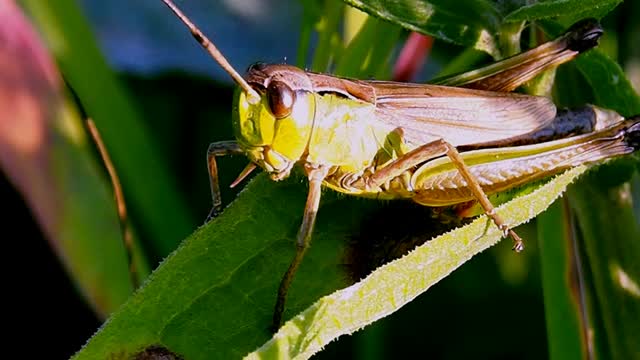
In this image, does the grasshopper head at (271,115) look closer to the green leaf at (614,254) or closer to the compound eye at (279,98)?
the compound eye at (279,98)

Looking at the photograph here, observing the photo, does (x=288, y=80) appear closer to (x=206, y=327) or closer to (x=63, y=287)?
(x=206, y=327)

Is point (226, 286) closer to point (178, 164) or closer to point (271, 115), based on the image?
point (271, 115)

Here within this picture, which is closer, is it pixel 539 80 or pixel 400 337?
pixel 539 80

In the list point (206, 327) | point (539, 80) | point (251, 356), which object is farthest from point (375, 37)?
point (251, 356)

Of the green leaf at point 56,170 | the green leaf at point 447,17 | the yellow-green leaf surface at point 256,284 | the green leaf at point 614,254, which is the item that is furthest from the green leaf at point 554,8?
the green leaf at point 56,170

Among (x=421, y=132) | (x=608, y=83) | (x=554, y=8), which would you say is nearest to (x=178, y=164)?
(x=421, y=132)
